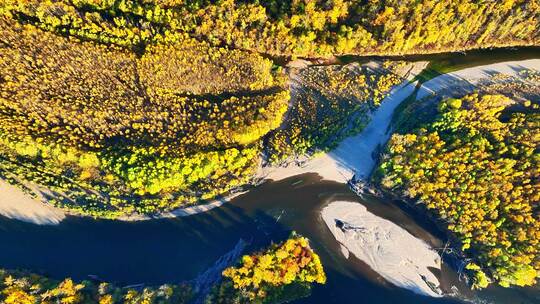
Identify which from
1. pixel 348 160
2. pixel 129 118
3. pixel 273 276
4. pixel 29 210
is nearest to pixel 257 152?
pixel 348 160

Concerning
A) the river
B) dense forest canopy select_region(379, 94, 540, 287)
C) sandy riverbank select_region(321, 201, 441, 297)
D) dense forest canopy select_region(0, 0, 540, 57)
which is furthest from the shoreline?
dense forest canopy select_region(0, 0, 540, 57)

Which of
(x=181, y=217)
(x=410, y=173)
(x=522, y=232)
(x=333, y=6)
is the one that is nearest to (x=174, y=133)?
(x=181, y=217)

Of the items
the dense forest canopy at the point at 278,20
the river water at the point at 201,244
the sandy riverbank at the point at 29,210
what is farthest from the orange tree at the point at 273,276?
the dense forest canopy at the point at 278,20

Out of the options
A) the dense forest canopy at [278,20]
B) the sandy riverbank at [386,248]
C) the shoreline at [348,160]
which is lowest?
the sandy riverbank at [386,248]

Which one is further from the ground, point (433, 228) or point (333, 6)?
point (333, 6)

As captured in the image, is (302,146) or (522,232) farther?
(302,146)

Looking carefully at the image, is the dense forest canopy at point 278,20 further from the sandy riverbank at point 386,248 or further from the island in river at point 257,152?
→ the sandy riverbank at point 386,248

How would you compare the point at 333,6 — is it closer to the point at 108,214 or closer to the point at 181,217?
the point at 181,217
